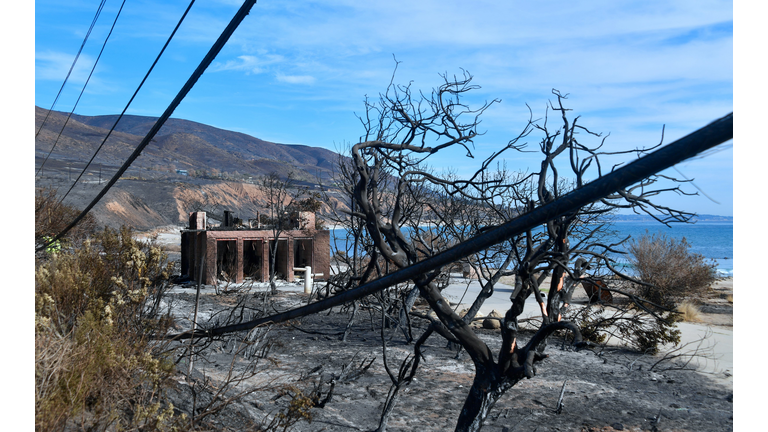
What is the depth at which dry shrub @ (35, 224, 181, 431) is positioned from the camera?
12.6 feet

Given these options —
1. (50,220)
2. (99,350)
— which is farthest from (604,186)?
(50,220)

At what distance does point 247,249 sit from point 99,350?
2222 cm

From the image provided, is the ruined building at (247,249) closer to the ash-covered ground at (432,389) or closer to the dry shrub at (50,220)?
the dry shrub at (50,220)

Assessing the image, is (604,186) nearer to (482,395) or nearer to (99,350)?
(482,395)

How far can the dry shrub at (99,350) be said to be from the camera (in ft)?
12.6

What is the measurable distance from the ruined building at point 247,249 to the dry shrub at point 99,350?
50.8ft

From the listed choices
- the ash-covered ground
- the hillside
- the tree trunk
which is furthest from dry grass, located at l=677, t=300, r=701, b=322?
the tree trunk

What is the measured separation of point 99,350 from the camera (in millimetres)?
4547

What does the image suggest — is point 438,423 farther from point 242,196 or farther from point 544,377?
point 242,196

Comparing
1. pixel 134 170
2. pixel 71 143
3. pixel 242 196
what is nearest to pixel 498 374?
pixel 242 196

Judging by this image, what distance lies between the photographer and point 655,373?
11828 mm

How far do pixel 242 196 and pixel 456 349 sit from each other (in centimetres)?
8492

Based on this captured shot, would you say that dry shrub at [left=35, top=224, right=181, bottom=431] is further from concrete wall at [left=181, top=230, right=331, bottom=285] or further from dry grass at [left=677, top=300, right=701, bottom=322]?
dry grass at [left=677, top=300, right=701, bottom=322]

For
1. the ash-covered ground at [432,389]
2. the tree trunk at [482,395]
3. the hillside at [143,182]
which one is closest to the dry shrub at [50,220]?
the hillside at [143,182]
